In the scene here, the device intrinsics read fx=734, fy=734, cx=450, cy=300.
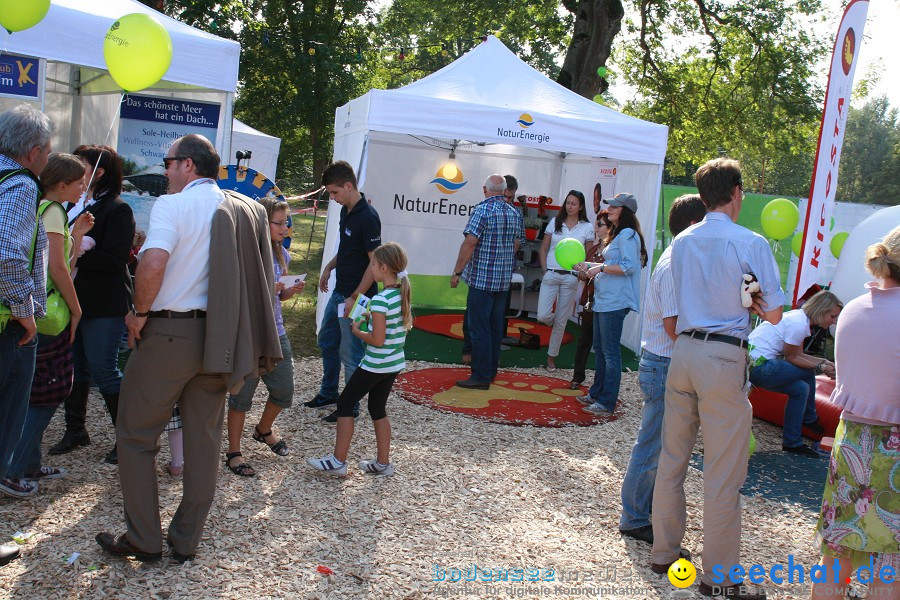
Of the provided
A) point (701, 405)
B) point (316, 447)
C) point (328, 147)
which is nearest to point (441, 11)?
point (328, 147)

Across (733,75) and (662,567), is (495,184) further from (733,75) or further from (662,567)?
(733,75)

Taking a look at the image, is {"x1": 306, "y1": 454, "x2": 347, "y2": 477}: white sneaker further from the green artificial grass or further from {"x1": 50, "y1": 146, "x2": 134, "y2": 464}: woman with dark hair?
the green artificial grass

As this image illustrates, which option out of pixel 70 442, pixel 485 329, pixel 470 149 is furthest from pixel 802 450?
pixel 470 149

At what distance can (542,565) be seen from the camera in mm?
3391

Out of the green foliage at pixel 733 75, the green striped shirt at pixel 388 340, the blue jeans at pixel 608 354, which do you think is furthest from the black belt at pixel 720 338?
the green foliage at pixel 733 75

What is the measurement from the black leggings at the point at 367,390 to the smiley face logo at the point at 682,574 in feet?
5.55

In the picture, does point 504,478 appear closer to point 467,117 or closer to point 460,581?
point 460,581

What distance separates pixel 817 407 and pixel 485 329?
9.04 ft

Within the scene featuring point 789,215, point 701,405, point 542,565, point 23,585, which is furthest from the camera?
point 789,215

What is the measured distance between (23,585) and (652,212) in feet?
21.9

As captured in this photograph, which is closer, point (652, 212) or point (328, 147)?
point (652, 212)

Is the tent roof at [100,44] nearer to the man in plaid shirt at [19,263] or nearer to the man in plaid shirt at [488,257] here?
the man in plaid shirt at [488,257]

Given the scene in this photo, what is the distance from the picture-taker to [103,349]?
399 cm

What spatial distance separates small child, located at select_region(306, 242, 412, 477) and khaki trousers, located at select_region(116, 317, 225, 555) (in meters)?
1.06
